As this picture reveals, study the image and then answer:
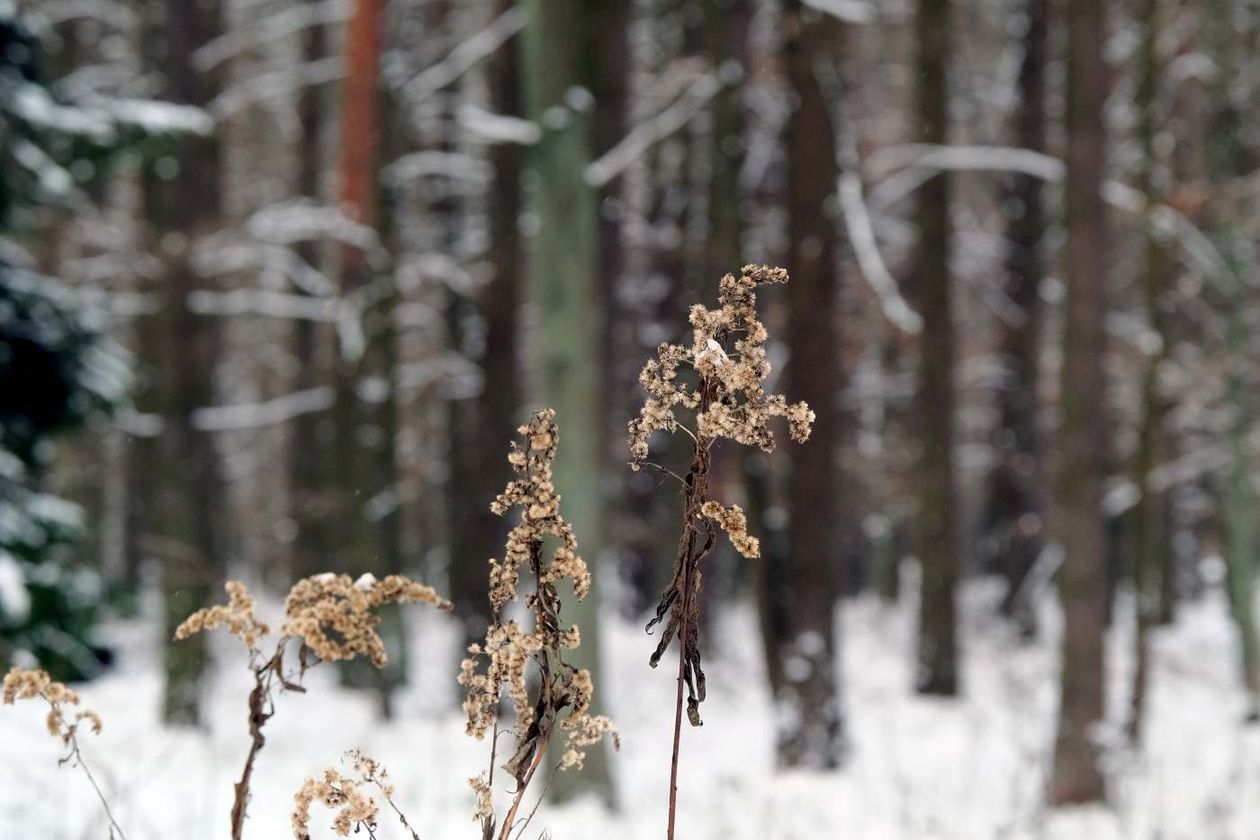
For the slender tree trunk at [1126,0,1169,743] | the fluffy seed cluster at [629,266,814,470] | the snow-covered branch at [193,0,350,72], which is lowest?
the fluffy seed cluster at [629,266,814,470]

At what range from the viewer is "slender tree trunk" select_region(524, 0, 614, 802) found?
7.37m

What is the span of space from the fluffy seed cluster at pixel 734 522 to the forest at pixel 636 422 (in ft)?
0.04

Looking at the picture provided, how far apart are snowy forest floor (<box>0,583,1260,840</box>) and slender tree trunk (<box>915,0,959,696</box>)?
706 millimetres

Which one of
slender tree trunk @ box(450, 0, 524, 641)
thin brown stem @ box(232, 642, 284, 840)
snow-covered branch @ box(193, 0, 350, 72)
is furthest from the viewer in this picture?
snow-covered branch @ box(193, 0, 350, 72)

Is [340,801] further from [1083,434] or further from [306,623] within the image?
[1083,434]

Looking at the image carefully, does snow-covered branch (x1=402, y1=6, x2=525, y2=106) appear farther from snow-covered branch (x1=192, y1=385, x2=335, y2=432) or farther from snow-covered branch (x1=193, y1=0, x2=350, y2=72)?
snow-covered branch (x1=192, y1=385, x2=335, y2=432)

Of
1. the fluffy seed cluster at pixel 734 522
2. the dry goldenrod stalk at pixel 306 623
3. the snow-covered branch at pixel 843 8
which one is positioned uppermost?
the snow-covered branch at pixel 843 8

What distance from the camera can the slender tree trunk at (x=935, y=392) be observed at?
467 inches

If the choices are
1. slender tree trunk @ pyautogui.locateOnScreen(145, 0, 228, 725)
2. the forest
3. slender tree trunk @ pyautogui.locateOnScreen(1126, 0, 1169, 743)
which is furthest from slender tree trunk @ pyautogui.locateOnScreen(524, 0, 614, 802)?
slender tree trunk @ pyautogui.locateOnScreen(1126, 0, 1169, 743)

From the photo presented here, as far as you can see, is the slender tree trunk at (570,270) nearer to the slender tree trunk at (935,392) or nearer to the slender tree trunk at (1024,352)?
the slender tree trunk at (935,392)

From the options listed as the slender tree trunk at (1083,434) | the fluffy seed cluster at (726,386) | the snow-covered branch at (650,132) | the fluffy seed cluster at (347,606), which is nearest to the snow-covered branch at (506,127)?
the snow-covered branch at (650,132)

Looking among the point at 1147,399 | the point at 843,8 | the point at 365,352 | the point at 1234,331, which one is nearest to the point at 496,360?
the point at 365,352

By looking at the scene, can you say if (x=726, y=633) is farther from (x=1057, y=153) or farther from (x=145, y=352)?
(x=145, y=352)

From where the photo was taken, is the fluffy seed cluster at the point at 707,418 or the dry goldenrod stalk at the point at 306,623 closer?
the fluffy seed cluster at the point at 707,418
